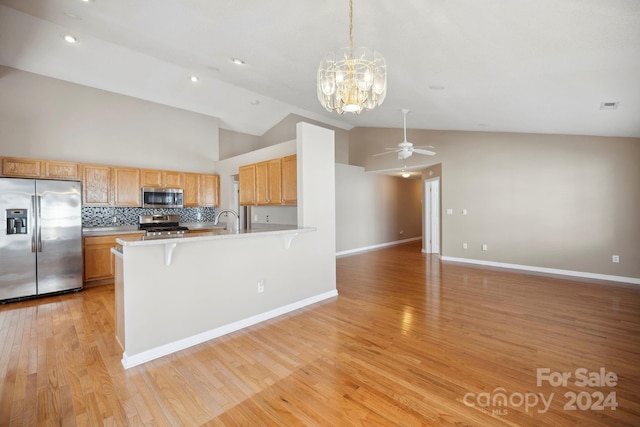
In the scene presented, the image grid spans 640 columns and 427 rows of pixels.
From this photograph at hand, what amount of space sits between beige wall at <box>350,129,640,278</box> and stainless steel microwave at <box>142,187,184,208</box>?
6.09m

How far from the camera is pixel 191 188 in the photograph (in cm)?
616

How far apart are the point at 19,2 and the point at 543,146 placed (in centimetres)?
848

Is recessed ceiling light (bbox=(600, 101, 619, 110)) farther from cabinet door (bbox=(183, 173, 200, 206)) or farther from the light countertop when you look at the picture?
cabinet door (bbox=(183, 173, 200, 206))

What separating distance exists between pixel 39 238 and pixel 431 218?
842 centimetres

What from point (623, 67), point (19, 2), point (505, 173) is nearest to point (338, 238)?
point (505, 173)

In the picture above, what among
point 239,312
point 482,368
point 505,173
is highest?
point 505,173

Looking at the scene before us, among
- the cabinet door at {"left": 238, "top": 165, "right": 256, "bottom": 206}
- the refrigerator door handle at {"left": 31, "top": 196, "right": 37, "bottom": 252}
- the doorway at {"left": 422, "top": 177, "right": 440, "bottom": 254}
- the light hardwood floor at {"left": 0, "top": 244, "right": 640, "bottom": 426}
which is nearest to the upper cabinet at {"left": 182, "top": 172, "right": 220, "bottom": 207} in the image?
the cabinet door at {"left": 238, "top": 165, "right": 256, "bottom": 206}

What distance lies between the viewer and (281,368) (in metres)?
2.24

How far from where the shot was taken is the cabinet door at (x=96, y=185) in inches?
192

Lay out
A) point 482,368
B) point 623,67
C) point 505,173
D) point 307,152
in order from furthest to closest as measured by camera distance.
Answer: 1. point 505,173
2. point 307,152
3. point 623,67
4. point 482,368

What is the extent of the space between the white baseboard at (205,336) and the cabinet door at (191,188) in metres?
3.90

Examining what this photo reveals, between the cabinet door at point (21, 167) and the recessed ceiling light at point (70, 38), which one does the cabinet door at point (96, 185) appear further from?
the recessed ceiling light at point (70, 38)

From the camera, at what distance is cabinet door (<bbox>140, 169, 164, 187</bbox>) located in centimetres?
552

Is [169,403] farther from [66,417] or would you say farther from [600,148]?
[600,148]
